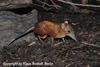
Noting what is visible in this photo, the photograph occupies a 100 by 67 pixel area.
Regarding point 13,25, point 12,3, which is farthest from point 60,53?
point 12,3

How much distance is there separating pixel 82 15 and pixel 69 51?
2744mm

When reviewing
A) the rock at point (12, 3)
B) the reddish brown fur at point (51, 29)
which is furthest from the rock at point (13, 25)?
the reddish brown fur at point (51, 29)

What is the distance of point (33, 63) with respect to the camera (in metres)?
3.02

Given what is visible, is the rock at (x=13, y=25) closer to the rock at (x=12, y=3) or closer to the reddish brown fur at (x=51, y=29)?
the rock at (x=12, y=3)

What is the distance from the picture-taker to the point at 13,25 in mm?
3703

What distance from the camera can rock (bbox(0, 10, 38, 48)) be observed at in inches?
140

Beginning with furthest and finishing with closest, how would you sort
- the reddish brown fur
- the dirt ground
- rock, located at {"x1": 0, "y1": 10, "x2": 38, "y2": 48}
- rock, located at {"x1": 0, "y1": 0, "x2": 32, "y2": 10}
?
rock, located at {"x1": 0, "y1": 10, "x2": 38, "y2": 48} < the reddish brown fur < rock, located at {"x1": 0, "y1": 0, "x2": 32, "y2": 10} < the dirt ground

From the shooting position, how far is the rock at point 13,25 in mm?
3558

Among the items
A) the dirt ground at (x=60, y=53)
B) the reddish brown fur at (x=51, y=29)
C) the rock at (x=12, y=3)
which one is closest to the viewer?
the dirt ground at (x=60, y=53)

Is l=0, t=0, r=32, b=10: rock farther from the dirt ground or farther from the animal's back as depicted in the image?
the dirt ground

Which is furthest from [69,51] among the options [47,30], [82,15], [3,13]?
[82,15]

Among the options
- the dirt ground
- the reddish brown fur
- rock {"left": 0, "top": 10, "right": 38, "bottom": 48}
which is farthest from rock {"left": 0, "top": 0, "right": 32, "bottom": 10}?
the dirt ground

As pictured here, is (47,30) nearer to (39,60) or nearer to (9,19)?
(39,60)

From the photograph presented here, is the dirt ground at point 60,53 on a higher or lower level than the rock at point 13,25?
lower
